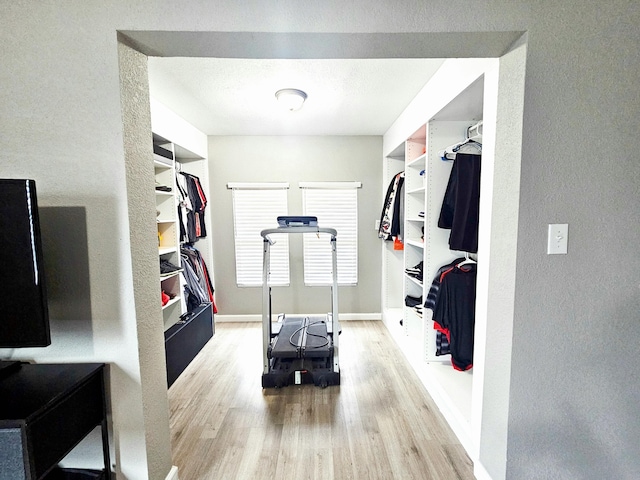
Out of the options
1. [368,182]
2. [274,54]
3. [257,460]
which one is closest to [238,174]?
[368,182]

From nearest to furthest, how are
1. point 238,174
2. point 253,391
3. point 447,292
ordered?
point 447,292, point 253,391, point 238,174

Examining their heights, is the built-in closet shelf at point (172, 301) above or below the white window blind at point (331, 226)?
below

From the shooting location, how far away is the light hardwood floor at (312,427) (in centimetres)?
146

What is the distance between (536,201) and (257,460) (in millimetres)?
1936

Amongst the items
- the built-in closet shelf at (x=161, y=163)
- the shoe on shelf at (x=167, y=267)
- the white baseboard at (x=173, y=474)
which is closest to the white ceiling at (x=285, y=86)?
the built-in closet shelf at (x=161, y=163)

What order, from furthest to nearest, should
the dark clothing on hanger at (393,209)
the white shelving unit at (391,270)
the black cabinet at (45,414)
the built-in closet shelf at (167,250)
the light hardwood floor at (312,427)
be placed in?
the white shelving unit at (391,270) → the dark clothing on hanger at (393,209) → the built-in closet shelf at (167,250) → the light hardwood floor at (312,427) → the black cabinet at (45,414)

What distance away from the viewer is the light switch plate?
44.3 inches

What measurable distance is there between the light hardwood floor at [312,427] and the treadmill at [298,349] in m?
0.10

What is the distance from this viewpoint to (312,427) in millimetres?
1755

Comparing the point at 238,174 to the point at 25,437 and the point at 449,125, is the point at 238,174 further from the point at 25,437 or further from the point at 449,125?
the point at 25,437

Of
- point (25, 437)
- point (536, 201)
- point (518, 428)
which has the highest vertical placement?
point (536, 201)

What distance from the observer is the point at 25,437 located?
816mm

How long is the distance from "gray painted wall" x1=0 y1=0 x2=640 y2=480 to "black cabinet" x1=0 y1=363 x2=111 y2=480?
0.07 meters

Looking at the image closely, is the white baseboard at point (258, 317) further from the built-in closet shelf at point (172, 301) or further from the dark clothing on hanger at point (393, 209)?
the dark clothing on hanger at point (393, 209)
